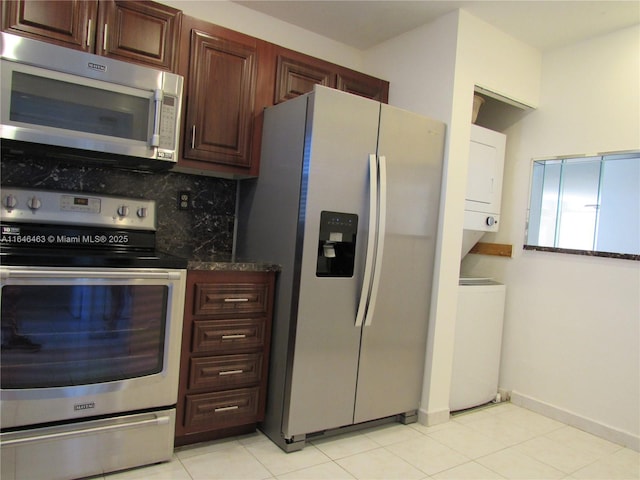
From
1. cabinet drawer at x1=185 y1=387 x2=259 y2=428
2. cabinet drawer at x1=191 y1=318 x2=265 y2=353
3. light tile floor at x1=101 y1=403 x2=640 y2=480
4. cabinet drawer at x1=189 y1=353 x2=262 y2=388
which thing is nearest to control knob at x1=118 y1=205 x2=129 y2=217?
cabinet drawer at x1=191 y1=318 x2=265 y2=353

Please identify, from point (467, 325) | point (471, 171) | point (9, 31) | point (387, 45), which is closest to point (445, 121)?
point (471, 171)

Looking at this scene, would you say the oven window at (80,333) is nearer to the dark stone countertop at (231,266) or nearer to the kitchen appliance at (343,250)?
the dark stone countertop at (231,266)

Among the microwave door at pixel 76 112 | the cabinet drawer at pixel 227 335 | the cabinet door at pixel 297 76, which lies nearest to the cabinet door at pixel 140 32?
the microwave door at pixel 76 112

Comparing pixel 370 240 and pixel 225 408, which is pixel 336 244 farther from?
pixel 225 408

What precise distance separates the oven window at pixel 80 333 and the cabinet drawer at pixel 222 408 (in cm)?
29

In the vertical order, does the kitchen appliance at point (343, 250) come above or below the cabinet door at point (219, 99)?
below

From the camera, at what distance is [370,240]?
7.69 feet

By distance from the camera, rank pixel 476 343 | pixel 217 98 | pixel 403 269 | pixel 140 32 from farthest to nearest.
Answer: pixel 476 343 → pixel 403 269 → pixel 217 98 → pixel 140 32

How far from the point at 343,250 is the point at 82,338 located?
125 centimetres

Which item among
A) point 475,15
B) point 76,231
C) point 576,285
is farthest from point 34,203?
point 576,285

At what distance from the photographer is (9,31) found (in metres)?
1.88

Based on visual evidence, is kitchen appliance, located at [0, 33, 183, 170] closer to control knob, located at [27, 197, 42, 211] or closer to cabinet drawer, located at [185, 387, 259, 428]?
control knob, located at [27, 197, 42, 211]

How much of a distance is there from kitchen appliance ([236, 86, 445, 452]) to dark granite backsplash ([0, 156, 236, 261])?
264 millimetres

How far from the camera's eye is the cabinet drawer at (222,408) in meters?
2.14
